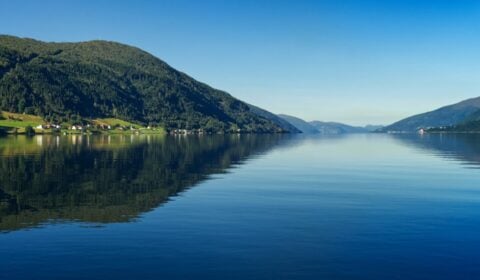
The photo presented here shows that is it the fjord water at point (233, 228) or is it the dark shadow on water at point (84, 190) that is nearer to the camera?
the fjord water at point (233, 228)

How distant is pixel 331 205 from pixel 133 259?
31089mm

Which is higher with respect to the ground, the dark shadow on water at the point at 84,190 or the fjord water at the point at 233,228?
the dark shadow on water at the point at 84,190

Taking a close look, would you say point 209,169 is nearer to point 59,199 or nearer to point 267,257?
point 59,199

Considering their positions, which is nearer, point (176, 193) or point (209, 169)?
point (176, 193)

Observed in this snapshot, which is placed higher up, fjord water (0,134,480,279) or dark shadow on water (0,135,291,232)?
dark shadow on water (0,135,291,232)

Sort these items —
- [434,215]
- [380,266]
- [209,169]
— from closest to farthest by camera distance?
[380,266], [434,215], [209,169]

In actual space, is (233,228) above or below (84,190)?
below

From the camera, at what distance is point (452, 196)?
67.2 m

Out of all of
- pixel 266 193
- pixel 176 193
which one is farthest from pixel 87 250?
pixel 266 193

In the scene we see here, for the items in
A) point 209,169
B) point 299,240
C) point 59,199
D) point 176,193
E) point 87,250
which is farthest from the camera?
point 209,169

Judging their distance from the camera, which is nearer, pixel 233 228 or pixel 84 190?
pixel 233 228

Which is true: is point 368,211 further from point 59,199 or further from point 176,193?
point 59,199

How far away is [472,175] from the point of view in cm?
9600

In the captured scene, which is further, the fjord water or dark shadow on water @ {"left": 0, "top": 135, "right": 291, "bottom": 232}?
dark shadow on water @ {"left": 0, "top": 135, "right": 291, "bottom": 232}
